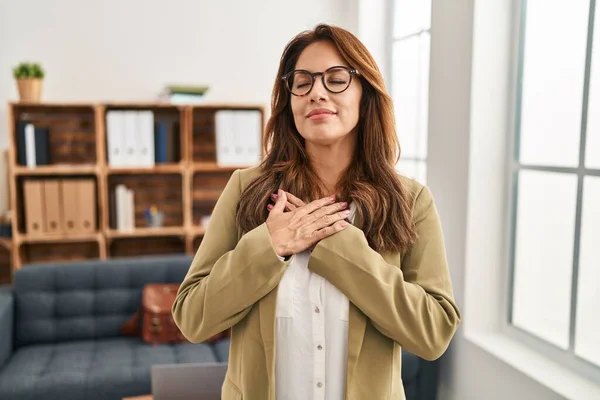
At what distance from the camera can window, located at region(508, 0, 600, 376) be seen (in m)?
2.00

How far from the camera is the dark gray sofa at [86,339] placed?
2738mm

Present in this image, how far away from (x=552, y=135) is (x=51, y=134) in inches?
124

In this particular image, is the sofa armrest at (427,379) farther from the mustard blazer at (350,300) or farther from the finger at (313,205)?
the finger at (313,205)

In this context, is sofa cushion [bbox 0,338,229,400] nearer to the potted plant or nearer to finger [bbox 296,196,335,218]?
the potted plant

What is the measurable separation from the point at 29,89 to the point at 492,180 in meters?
2.78

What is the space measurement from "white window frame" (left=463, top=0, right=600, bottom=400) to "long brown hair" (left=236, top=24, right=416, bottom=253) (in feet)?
3.72

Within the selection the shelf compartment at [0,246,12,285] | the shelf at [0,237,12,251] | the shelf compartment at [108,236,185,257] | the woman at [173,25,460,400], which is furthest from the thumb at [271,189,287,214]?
the shelf compartment at [0,246,12,285]

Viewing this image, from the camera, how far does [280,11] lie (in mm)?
4176

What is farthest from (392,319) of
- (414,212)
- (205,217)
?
(205,217)

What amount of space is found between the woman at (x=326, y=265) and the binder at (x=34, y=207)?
2.75 m

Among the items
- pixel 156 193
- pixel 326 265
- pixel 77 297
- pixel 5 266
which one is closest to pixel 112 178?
pixel 156 193

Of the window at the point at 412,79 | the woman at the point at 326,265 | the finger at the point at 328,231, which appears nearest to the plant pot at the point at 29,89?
the window at the point at 412,79

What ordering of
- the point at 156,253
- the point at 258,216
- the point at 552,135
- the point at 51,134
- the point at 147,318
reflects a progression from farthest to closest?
the point at 156,253 → the point at 51,134 → the point at 147,318 → the point at 552,135 → the point at 258,216

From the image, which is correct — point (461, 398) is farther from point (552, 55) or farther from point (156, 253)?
point (156, 253)
